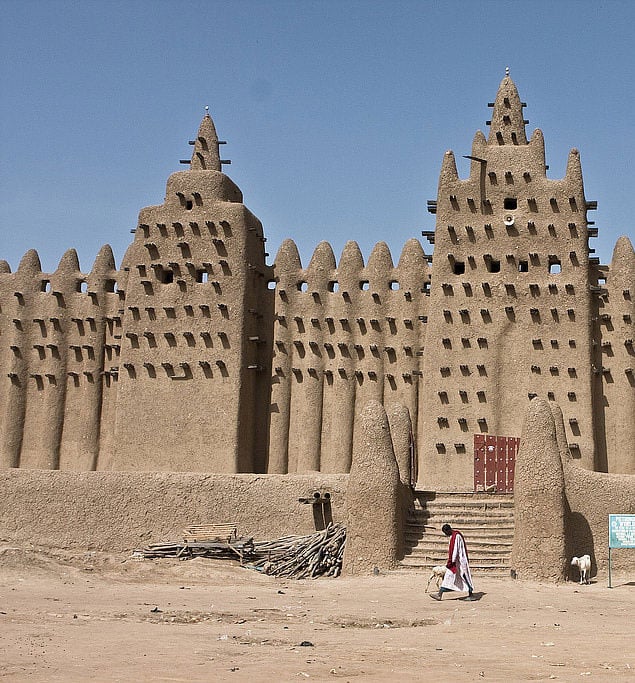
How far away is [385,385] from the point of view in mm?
31156

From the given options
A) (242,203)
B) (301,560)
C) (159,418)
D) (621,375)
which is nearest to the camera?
(301,560)

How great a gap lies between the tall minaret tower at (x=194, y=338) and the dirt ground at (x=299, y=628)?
34.7 feet

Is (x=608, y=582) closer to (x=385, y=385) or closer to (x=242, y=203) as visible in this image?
(x=385, y=385)

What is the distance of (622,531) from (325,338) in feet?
47.0

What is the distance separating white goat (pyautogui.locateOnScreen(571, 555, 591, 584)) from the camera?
19.4 metres

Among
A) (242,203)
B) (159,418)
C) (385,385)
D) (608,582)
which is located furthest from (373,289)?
(608,582)

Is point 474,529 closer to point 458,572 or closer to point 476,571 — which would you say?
point 476,571

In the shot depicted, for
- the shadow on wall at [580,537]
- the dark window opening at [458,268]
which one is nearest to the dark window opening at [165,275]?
the dark window opening at [458,268]

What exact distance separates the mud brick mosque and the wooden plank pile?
7000mm

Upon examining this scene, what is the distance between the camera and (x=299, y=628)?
1297cm

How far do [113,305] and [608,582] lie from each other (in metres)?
20.7

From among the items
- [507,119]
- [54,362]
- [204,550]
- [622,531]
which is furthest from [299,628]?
[54,362]

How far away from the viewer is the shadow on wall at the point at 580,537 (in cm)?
2022

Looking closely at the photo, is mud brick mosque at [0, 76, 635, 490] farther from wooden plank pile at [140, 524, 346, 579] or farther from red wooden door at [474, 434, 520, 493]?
wooden plank pile at [140, 524, 346, 579]
